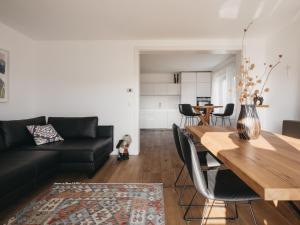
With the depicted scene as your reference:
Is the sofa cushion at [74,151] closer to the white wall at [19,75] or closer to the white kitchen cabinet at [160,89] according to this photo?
the white wall at [19,75]

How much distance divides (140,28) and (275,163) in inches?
115

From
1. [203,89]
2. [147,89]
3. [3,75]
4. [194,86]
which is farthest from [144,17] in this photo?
[203,89]

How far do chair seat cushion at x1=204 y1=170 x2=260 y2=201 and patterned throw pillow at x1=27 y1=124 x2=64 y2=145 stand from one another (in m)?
2.43

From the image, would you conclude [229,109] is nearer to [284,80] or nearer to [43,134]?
[284,80]

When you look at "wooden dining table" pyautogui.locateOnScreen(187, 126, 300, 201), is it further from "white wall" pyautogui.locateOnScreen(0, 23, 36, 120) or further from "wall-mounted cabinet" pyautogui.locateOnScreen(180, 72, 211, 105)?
"wall-mounted cabinet" pyautogui.locateOnScreen(180, 72, 211, 105)

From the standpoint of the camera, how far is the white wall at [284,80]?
9.70ft

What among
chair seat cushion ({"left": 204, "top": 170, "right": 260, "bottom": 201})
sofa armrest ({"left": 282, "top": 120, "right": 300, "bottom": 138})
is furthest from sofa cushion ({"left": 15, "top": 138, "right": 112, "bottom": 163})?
sofa armrest ({"left": 282, "top": 120, "right": 300, "bottom": 138})

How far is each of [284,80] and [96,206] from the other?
3.32 meters

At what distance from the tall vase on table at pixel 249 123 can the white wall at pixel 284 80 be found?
1.77 m

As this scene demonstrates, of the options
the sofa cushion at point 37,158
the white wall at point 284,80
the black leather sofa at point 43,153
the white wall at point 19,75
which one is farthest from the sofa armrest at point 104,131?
the white wall at point 284,80

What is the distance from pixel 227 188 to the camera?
137 centimetres

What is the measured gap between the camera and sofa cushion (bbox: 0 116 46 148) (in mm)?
2592

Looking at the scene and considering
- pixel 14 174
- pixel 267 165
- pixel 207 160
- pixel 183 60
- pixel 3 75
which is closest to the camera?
pixel 267 165

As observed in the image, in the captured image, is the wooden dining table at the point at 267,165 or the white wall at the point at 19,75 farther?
the white wall at the point at 19,75
